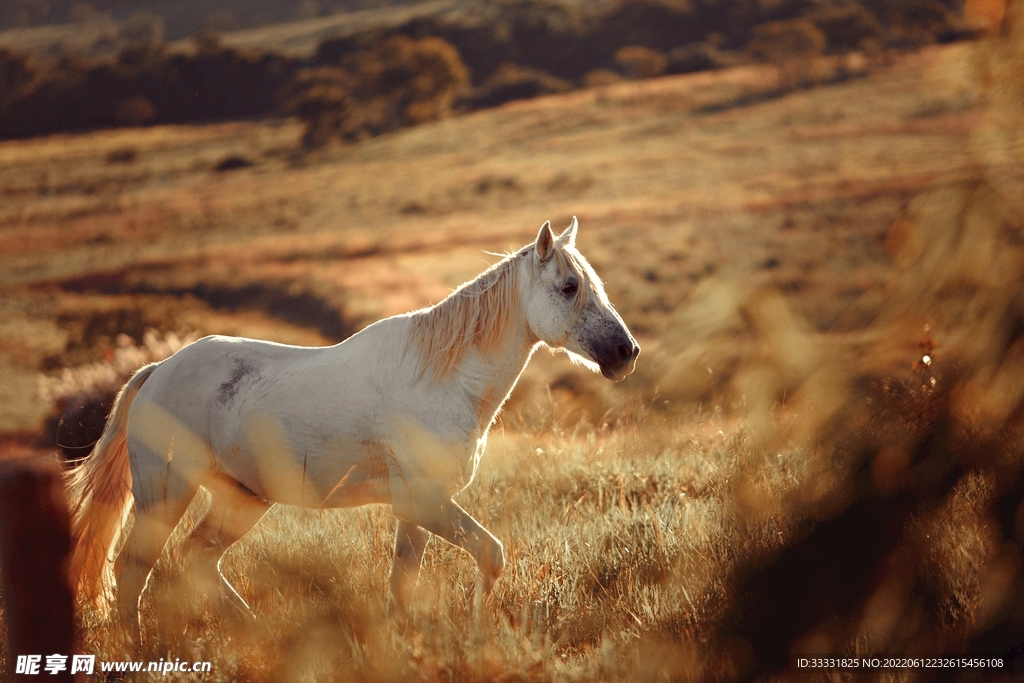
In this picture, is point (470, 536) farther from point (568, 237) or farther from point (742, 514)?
point (568, 237)

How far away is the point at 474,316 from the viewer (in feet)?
12.2

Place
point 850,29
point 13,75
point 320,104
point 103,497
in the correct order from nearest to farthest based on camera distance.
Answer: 1. point 103,497
2. point 13,75
3. point 320,104
4. point 850,29

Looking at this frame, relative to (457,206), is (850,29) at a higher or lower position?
higher

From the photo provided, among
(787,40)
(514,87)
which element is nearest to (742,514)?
(514,87)

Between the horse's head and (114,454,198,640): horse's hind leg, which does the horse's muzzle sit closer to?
the horse's head

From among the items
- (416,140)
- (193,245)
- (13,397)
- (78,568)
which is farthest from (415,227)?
(78,568)

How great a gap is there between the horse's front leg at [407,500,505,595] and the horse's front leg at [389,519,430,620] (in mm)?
314

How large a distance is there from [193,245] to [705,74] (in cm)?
4123

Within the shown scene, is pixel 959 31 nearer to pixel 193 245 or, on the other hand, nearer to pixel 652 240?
pixel 652 240

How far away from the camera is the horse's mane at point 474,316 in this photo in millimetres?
3656

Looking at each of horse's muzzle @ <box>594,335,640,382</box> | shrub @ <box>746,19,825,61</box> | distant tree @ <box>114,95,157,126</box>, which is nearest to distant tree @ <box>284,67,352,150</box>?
distant tree @ <box>114,95,157,126</box>

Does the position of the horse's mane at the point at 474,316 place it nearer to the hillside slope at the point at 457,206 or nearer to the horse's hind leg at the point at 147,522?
the horse's hind leg at the point at 147,522

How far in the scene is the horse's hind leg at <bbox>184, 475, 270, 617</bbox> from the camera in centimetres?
404

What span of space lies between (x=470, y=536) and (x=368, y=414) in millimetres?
756
